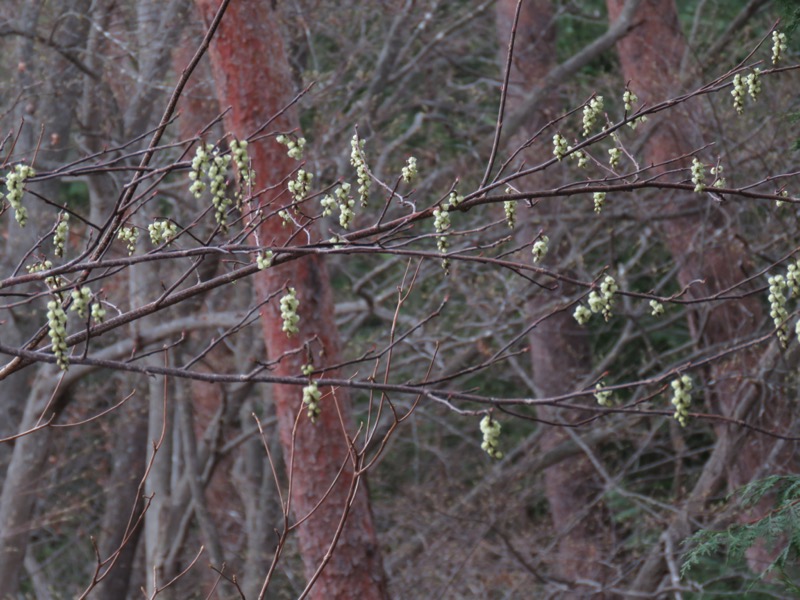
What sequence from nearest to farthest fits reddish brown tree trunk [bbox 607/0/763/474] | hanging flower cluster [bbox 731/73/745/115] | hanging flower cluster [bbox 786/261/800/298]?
hanging flower cluster [bbox 786/261/800/298] < hanging flower cluster [bbox 731/73/745/115] < reddish brown tree trunk [bbox 607/0/763/474]

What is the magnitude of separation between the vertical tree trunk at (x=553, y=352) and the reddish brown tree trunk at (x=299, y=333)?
8.54 ft

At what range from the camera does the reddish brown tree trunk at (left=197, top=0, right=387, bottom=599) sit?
5.29 meters

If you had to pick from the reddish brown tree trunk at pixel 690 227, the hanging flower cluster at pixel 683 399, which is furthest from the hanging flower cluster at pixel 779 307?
the reddish brown tree trunk at pixel 690 227

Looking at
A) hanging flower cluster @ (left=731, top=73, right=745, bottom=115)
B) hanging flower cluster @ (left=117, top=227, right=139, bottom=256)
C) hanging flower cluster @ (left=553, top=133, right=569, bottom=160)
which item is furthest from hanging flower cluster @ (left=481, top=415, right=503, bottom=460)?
hanging flower cluster @ (left=117, top=227, right=139, bottom=256)

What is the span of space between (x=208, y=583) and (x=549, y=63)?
6.11m

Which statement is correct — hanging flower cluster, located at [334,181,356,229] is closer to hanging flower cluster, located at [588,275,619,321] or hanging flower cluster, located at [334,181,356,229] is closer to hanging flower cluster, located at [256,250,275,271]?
hanging flower cluster, located at [256,250,275,271]

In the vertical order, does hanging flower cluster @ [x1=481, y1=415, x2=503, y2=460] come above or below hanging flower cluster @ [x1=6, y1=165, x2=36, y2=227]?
below

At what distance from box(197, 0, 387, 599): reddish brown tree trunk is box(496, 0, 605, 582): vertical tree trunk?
2.60 m

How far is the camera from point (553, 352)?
10.5m

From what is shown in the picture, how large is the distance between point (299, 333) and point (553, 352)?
210 inches

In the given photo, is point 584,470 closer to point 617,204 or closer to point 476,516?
point 476,516

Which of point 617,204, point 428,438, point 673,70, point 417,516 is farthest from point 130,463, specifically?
point 673,70

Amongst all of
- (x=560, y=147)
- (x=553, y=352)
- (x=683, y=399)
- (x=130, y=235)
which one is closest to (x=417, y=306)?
(x=553, y=352)

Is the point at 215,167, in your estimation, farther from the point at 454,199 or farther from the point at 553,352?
the point at 553,352
